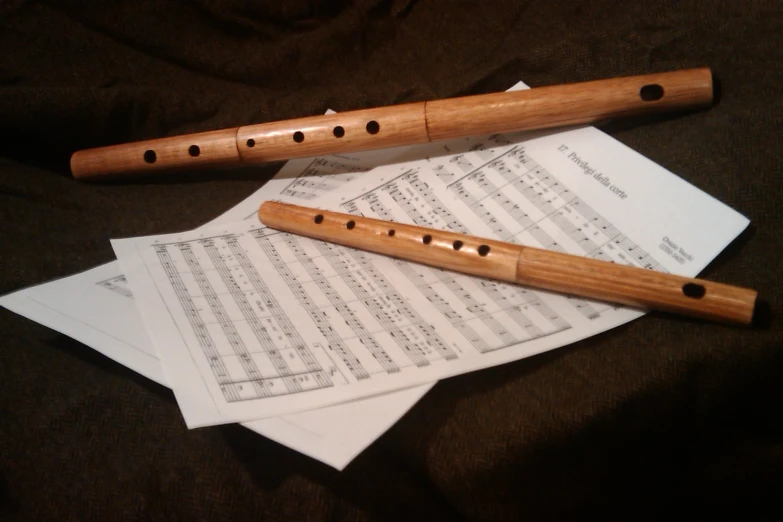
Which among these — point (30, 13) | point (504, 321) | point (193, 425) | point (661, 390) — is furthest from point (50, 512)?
point (30, 13)

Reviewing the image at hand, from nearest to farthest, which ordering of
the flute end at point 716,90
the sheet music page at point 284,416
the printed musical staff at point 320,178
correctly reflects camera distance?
1. the sheet music page at point 284,416
2. the flute end at point 716,90
3. the printed musical staff at point 320,178

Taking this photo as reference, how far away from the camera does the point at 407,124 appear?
2.65 ft

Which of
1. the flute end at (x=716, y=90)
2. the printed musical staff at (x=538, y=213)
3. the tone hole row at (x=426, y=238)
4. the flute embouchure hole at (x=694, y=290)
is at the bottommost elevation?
the tone hole row at (x=426, y=238)

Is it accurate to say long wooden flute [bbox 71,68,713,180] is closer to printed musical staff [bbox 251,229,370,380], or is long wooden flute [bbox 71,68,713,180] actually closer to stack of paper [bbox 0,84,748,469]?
stack of paper [bbox 0,84,748,469]

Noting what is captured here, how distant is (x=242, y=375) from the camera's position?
644mm

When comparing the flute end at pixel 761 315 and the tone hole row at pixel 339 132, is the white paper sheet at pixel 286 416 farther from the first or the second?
the flute end at pixel 761 315

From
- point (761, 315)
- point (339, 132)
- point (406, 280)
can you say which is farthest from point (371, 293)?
point (761, 315)

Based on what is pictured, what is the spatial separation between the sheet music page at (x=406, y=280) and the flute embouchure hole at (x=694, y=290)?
0.16 ft

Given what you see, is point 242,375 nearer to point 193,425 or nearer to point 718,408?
point 193,425

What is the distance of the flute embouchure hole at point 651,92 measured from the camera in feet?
2.43

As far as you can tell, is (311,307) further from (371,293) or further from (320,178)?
(320,178)

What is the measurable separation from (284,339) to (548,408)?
11.9 inches

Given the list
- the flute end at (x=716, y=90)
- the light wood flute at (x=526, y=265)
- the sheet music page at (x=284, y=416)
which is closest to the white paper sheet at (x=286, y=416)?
the sheet music page at (x=284, y=416)

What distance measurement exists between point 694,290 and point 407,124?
1.38ft
